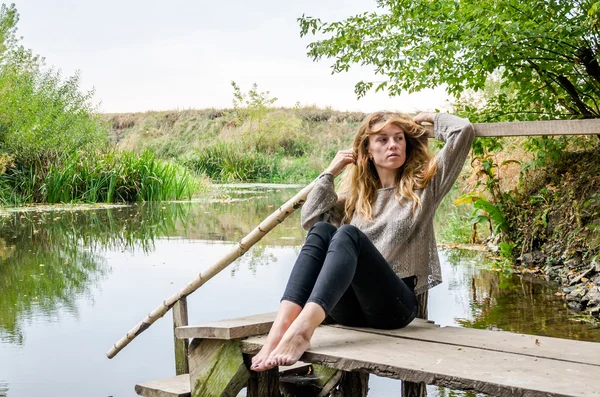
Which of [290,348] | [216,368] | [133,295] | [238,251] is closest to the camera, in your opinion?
[290,348]

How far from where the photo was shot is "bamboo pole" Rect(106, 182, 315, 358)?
130 inches

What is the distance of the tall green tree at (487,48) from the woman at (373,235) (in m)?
2.38

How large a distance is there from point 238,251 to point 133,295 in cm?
A: 331

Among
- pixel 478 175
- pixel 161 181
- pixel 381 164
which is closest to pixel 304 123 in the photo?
pixel 161 181

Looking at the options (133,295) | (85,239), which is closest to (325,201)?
(133,295)

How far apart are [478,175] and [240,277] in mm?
2445

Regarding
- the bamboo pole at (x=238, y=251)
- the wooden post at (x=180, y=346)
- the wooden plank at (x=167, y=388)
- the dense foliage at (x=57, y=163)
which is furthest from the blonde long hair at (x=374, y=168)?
the dense foliage at (x=57, y=163)

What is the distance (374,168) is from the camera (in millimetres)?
3156

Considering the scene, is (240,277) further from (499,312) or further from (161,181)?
(161,181)

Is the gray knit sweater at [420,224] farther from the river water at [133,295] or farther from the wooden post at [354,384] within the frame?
the river water at [133,295]

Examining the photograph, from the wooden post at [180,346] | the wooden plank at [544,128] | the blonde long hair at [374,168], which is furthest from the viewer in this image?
the wooden post at [180,346]

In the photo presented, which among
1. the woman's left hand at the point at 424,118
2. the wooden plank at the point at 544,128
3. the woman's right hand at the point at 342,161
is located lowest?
the woman's right hand at the point at 342,161

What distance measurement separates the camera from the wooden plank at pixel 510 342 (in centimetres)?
226

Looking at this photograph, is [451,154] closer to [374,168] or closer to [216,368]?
[374,168]
